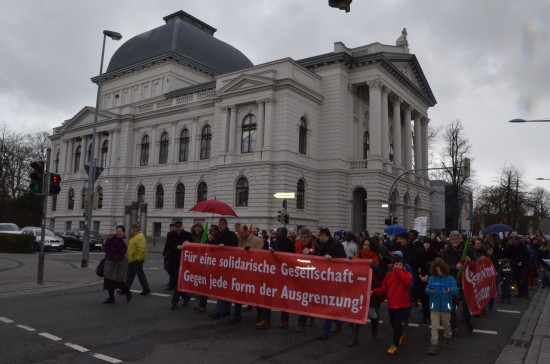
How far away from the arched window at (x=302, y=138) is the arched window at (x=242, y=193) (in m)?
5.26

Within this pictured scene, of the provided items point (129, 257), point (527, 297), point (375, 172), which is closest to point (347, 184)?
point (375, 172)

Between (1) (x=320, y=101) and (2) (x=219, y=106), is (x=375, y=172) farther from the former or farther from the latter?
(2) (x=219, y=106)

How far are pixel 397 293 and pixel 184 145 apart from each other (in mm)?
39464

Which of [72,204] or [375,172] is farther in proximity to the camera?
[72,204]

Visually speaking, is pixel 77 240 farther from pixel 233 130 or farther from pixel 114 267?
pixel 114 267

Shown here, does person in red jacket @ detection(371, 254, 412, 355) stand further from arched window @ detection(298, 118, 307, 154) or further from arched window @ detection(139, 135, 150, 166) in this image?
arched window @ detection(139, 135, 150, 166)

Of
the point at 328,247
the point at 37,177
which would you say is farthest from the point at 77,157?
the point at 328,247

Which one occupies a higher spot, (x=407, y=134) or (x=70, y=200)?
(x=407, y=134)

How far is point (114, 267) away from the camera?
10570mm

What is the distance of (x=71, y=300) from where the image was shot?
35.1 feet

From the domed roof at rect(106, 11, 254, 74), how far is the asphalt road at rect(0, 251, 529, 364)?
4503 cm

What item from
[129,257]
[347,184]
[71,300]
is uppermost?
[347,184]

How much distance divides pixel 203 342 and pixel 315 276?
209 cm

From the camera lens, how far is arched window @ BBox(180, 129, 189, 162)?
44.5 meters
